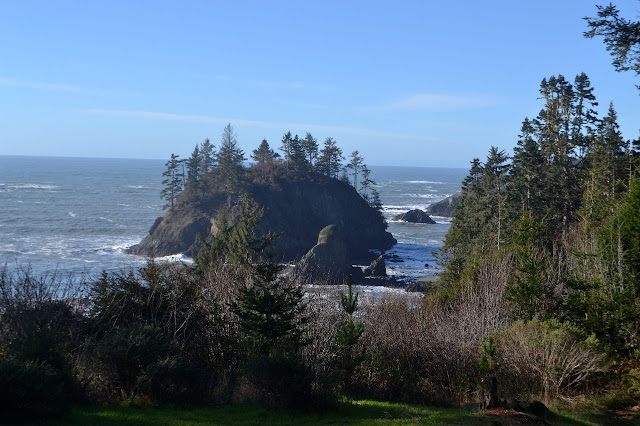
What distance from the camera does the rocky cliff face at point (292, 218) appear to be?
244 ft

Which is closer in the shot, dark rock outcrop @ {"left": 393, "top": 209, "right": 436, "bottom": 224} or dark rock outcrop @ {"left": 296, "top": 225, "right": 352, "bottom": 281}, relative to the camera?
dark rock outcrop @ {"left": 296, "top": 225, "right": 352, "bottom": 281}

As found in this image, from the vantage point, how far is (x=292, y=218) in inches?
3241

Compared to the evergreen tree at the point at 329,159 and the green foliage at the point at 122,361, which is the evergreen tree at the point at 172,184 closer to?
the evergreen tree at the point at 329,159

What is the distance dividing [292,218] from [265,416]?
7048 cm

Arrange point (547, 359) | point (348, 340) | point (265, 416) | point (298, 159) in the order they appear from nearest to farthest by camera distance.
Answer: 1. point (265, 416)
2. point (348, 340)
3. point (547, 359)
4. point (298, 159)

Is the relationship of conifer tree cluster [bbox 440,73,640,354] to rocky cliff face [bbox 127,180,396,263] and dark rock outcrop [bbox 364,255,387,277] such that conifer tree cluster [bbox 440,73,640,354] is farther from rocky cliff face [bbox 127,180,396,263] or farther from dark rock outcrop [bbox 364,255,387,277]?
rocky cliff face [bbox 127,180,396,263]

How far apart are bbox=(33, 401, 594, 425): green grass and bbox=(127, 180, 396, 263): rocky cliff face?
58.9 m

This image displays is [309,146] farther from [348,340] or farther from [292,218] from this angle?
[348,340]

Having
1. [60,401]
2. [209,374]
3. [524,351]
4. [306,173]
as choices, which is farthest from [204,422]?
[306,173]

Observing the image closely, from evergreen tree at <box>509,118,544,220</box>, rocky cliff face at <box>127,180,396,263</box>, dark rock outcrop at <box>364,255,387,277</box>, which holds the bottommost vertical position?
dark rock outcrop at <box>364,255,387,277</box>

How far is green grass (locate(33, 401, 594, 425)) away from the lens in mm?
10766

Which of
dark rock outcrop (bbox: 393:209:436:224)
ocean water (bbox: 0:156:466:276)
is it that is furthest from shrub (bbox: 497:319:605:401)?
dark rock outcrop (bbox: 393:209:436:224)

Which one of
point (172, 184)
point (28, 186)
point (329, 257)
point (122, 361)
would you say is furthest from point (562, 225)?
point (28, 186)

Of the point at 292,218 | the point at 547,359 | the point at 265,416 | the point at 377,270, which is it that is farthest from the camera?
the point at 292,218
